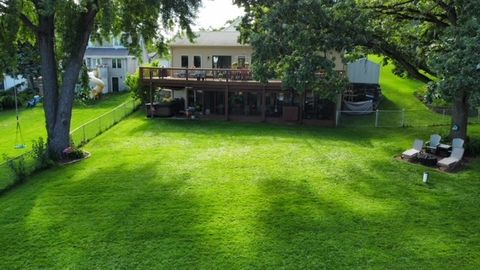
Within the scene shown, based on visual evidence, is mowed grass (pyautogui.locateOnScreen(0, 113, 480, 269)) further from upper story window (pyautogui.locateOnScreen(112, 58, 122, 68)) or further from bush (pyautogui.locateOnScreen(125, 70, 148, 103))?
upper story window (pyautogui.locateOnScreen(112, 58, 122, 68))

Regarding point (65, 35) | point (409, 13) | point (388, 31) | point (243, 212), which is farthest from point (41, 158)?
point (409, 13)

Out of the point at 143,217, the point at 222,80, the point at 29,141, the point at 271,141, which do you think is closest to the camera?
the point at 143,217

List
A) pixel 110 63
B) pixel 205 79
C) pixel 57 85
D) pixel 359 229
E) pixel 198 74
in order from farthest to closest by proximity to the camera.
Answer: pixel 110 63 < pixel 198 74 < pixel 205 79 < pixel 57 85 < pixel 359 229

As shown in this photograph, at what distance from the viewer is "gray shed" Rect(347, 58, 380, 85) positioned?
100 feet

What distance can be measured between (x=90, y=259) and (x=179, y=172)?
6353mm

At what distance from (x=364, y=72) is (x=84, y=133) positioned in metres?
20.1

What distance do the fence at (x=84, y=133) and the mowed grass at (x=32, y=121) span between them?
2501 mm

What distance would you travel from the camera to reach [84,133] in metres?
21.8

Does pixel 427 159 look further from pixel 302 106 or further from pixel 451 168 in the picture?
pixel 302 106

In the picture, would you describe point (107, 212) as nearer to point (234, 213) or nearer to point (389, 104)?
point (234, 213)

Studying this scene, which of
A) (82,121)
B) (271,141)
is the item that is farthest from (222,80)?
(82,121)

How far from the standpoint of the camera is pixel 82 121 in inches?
1105

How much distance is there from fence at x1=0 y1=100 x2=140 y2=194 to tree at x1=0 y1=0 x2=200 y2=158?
1349 millimetres

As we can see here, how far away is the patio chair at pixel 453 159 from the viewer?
51.8 ft
